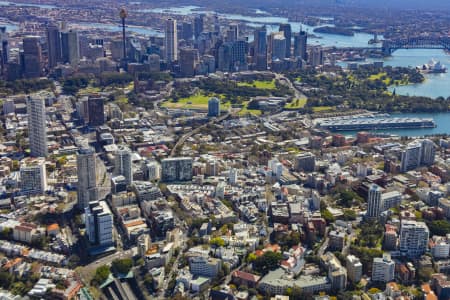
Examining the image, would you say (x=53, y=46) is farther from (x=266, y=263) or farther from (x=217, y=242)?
(x=266, y=263)

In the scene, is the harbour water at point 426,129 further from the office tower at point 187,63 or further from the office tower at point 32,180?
the office tower at point 32,180

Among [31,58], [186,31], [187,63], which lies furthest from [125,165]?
[186,31]

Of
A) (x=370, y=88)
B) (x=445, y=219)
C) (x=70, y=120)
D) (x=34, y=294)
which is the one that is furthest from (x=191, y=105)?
(x=34, y=294)

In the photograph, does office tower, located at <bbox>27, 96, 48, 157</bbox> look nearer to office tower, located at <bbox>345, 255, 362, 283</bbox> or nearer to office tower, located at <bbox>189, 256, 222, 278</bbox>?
office tower, located at <bbox>189, 256, 222, 278</bbox>

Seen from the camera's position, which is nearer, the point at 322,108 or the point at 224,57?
the point at 322,108

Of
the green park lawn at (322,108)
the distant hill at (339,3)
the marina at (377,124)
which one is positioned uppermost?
the distant hill at (339,3)

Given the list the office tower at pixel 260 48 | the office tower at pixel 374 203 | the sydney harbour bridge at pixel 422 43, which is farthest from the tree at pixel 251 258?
the sydney harbour bridge at pixel 422 43

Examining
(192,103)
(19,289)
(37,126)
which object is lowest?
(19,289)
